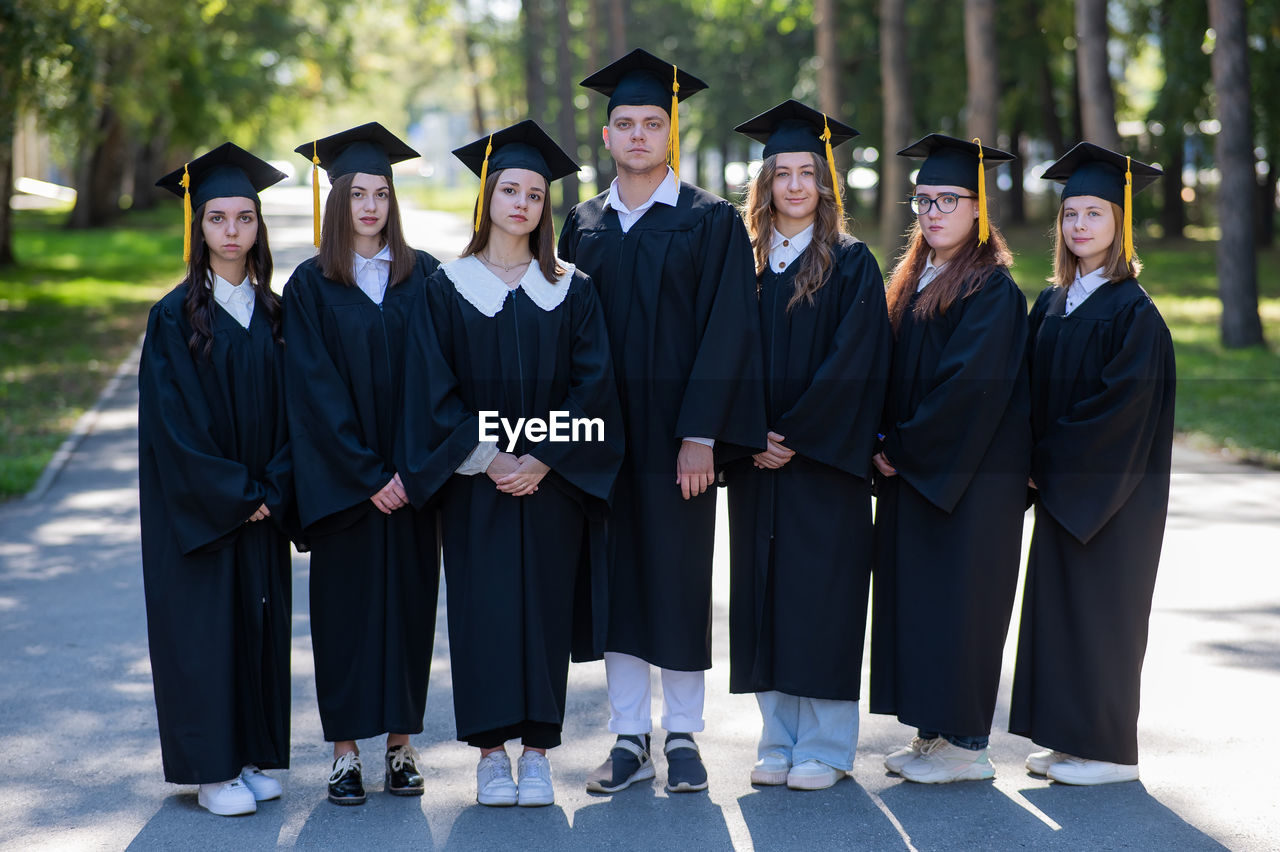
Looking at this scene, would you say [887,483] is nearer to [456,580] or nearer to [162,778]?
[456,580]

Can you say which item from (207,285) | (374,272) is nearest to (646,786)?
(374,272)

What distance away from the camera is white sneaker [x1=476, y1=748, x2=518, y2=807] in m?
4.43

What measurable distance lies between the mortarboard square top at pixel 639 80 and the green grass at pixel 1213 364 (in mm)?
6736

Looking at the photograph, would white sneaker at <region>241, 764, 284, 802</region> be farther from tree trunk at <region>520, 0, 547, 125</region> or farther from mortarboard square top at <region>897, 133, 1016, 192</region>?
tree trunk at <region>520, 0, 547, 125</region>

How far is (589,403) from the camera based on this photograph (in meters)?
4.40

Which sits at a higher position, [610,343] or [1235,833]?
[610,343]

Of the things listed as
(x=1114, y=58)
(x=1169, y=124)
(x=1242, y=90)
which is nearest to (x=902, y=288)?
(x=1242, y=90)

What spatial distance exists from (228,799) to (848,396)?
246cm

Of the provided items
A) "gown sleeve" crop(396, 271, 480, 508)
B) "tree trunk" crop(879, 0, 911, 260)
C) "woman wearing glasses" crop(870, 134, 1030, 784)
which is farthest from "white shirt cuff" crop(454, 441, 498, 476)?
"tree trunk" crop(879, 0, 911, 260)

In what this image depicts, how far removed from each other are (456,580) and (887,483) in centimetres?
155

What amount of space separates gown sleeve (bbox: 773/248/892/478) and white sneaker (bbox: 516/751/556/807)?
1.38 m

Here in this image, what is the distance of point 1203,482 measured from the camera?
9164 millimetres

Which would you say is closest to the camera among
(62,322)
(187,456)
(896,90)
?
(187,456)

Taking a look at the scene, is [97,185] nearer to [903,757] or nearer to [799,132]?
[799,132]
